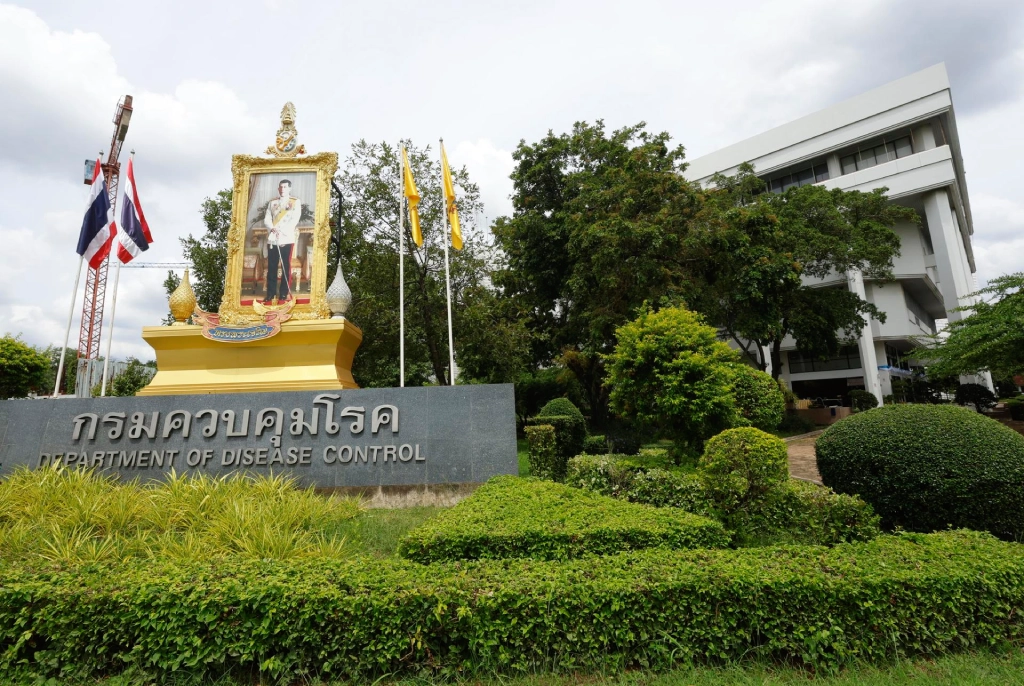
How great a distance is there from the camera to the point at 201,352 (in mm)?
9875

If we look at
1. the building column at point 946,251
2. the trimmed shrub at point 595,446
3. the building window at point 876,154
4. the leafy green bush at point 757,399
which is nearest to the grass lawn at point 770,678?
Result: the leafy green bush at point 757,399

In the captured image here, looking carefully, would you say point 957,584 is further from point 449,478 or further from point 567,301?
point 567,301

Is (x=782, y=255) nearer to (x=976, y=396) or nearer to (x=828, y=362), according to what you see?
(x=976, y=396)

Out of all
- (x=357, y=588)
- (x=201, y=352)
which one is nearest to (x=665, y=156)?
(x=201, y=352)

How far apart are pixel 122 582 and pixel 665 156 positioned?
19.1 m

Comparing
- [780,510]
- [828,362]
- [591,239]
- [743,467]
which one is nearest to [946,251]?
[828,362]

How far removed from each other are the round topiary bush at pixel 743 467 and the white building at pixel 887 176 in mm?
23732

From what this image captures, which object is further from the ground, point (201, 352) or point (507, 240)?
point (507, 240)

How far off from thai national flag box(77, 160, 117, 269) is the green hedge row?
12526 mm

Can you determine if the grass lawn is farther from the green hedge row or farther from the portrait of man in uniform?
the portrait of man in uniform

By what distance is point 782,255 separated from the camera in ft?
54.5

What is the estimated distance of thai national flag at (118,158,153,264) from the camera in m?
11.7

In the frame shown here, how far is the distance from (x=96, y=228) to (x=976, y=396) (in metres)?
32.7

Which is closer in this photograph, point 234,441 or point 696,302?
point 234,441
